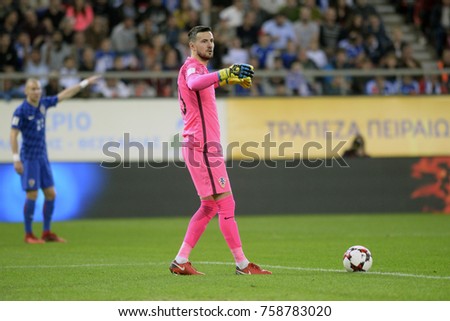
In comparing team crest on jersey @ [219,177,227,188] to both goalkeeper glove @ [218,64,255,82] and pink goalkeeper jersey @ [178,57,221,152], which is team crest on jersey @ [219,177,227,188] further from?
goalkeeper glove @ [218,64,255,82]

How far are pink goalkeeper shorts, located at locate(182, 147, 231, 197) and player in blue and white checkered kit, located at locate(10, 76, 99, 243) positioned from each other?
5770mm

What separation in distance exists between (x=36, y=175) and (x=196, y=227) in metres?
5.77

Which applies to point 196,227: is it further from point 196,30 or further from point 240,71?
point 196,30

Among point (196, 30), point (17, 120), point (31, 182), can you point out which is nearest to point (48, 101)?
point (17, 120)

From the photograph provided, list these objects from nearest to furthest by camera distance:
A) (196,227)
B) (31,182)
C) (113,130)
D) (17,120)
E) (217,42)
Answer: (196,227) → (17,120) → (31,182) → (113,130) → (217,42)

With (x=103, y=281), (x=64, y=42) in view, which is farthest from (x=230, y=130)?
(x=103, y=281)

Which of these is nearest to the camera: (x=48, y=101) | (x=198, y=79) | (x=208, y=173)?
(x=198, y=79)

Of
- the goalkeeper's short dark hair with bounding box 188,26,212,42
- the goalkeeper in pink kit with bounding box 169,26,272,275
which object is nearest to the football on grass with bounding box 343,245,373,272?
the goalkeeper in pink kit with bounding box 169,26,272,275

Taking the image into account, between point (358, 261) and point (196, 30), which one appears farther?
point (358, 261)

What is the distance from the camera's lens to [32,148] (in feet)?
49.3

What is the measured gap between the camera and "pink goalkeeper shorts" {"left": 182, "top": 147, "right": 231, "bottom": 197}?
972cm

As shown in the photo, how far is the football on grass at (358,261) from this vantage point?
9906 millimetres

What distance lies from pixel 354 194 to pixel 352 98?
2.13 metres

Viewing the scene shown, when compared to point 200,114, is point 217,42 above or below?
above
